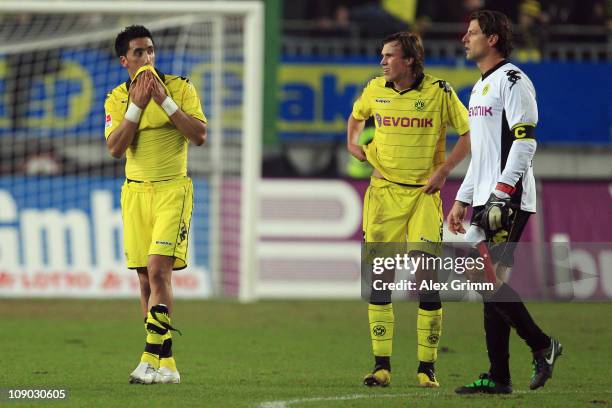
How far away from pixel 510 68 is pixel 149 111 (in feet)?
6.87

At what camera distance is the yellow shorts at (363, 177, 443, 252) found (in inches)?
277

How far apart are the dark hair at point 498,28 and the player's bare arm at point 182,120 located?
169 cm

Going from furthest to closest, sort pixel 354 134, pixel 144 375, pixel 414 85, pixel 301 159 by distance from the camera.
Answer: pixel 301 159, pixel 354 134, pixel 414 85, pixel 144 375

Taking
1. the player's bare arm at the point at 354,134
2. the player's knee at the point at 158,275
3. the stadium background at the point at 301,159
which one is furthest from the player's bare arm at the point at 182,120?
the stadium background at the point at 301,159

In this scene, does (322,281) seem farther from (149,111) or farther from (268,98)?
(149,111)

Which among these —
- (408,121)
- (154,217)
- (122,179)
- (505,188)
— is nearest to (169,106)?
(154,217)

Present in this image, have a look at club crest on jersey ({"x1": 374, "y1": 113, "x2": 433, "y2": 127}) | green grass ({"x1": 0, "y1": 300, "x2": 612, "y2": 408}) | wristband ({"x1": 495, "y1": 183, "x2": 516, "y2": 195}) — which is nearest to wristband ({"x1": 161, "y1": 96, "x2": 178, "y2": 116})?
club crest on jersey ({"x1": 374, "y1": 113, "x2": 433, "y2": 127})

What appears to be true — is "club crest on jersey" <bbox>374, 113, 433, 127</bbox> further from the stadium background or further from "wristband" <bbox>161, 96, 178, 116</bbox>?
the stadium background

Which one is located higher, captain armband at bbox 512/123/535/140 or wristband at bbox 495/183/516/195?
captain armband at bbox 512/123/535/140

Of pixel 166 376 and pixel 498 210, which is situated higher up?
pixel 498 210

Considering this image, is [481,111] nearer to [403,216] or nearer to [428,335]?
[403,216]

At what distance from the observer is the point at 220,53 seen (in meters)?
→ 13.9

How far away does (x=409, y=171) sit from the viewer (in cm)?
710

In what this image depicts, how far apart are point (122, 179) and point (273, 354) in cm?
533
